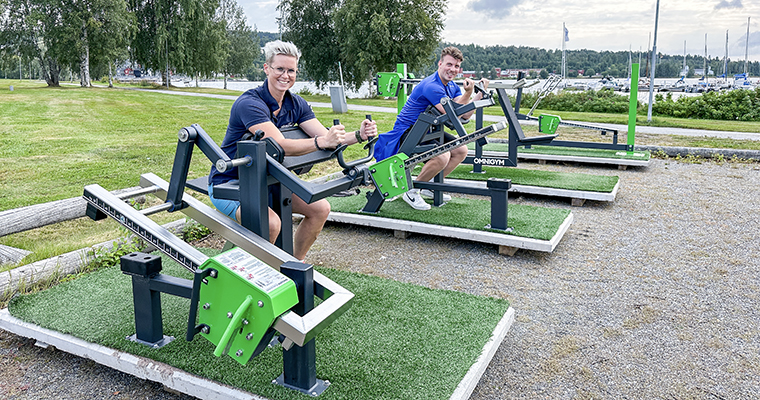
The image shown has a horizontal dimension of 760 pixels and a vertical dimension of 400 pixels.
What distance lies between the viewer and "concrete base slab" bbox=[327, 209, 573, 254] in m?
3.80

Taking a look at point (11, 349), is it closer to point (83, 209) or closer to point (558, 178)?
point (83, 209)

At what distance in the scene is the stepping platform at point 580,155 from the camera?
730cm

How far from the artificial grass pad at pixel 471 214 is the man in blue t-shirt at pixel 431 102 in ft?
0.69

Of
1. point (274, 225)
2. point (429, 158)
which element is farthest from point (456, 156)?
point (274, 225)

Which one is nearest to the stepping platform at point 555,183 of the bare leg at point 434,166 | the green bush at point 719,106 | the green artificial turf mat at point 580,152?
the bare leg at point 434,166

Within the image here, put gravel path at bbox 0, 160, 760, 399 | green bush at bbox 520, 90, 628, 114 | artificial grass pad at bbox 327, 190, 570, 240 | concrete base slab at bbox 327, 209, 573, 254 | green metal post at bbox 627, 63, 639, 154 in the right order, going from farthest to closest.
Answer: green bush at bbox 520, 90, 628, 114
green metal post at bbox 627, 63, 639, 154
artificial grass pad at bbox 327, 190, 570, 240
concrete base slab at bbox 327, 209, 573, 254
gravel path at bbox 0, 160, 760, 399

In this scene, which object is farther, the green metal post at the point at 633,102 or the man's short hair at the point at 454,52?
the green metal post at the point at 633,102

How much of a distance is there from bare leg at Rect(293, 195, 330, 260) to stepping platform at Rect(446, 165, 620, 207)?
3.29m

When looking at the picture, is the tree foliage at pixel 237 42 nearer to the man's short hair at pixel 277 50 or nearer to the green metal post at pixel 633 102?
the green metal post at pixel 633 102

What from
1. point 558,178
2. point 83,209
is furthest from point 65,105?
point 558,178

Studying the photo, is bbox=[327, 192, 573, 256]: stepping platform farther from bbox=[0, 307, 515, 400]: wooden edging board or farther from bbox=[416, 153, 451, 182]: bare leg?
bbox=[0, 307, 515, 400]: wooden edging board

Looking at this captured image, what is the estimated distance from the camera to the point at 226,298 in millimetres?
1677

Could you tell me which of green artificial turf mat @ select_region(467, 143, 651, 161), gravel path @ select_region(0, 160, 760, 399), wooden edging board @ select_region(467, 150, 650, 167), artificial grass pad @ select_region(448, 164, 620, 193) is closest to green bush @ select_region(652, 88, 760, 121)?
green artificial turf mat @ select_region(467, 143, 651, 161)

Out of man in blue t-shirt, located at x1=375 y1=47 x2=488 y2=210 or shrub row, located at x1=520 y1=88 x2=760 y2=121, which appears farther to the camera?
shrub row, located at x1=520 y1=88 x2=760 y2=121
